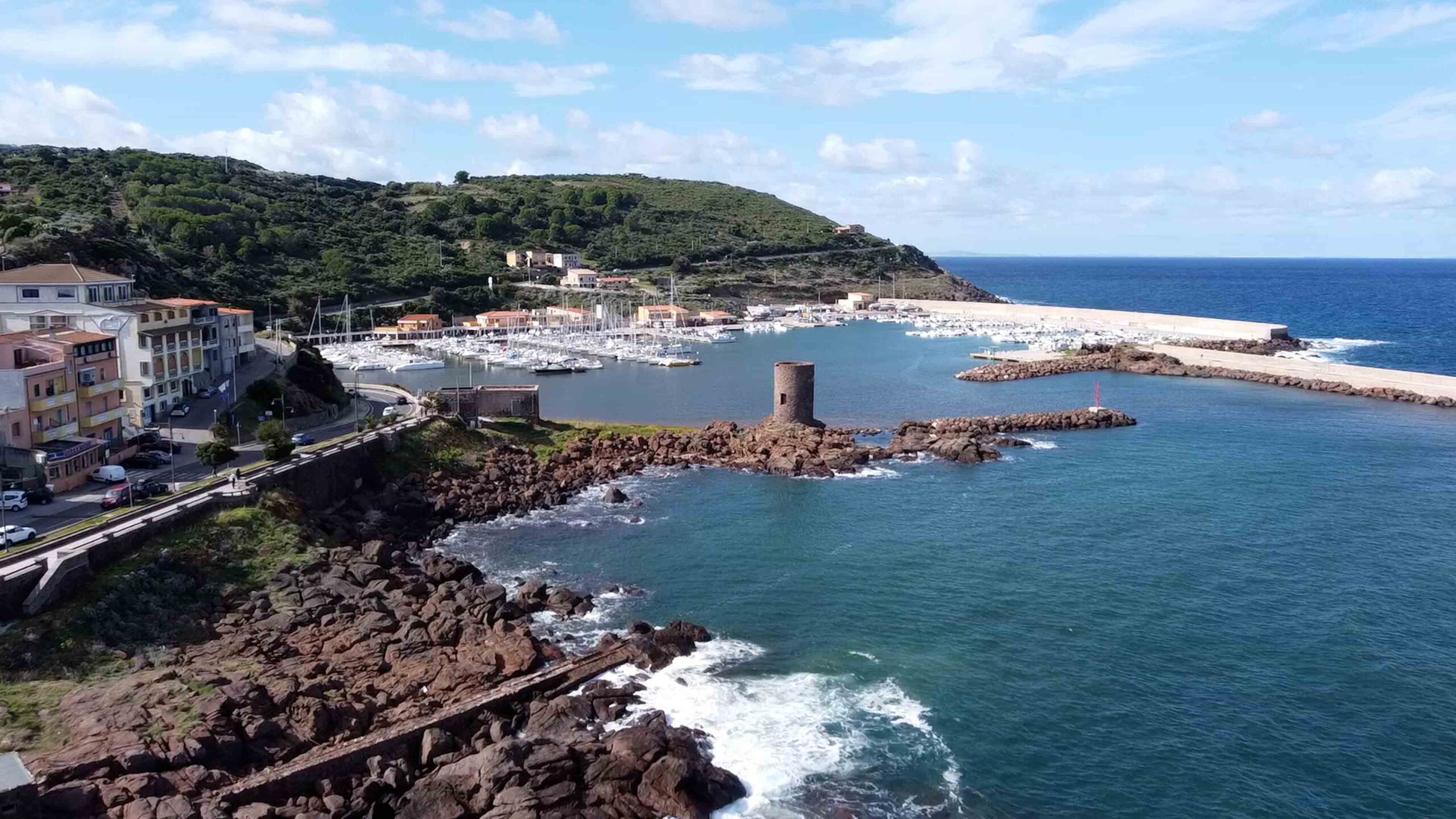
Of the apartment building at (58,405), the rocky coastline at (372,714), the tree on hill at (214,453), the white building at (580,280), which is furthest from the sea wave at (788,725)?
the white building at (580,280)

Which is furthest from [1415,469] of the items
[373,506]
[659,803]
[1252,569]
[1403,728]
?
[373,506]

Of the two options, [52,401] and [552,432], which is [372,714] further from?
[552,432]

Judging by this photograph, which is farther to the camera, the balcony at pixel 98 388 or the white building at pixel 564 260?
the white building at pixel 564 260

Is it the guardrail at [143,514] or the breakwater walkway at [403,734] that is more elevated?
the guardrail at [143,514]

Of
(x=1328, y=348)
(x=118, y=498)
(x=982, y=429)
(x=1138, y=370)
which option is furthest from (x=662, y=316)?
(x=118, y=498)

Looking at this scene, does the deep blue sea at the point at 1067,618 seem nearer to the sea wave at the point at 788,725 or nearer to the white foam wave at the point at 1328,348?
the sea wave at the point at 788,725

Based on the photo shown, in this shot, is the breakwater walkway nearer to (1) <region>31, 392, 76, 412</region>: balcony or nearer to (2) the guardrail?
(2) the guardrail

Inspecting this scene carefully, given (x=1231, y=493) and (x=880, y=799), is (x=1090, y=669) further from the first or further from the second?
(x=1231, y=493)

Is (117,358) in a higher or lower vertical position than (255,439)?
higher
